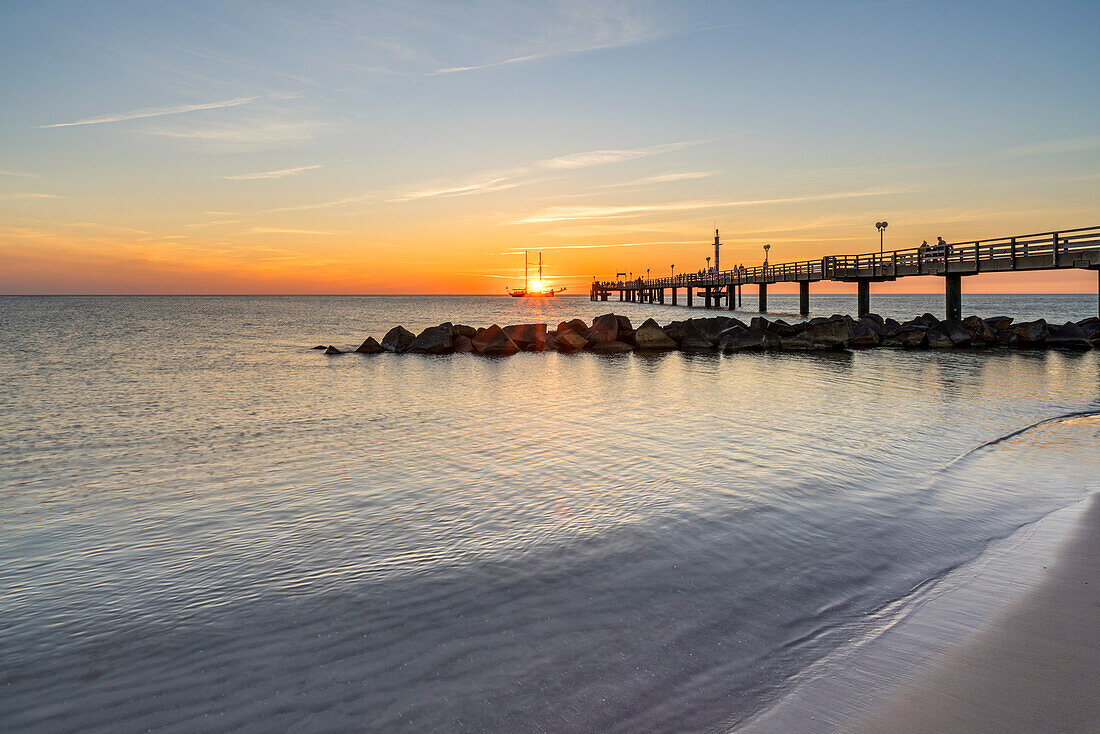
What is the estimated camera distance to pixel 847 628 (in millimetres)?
4203

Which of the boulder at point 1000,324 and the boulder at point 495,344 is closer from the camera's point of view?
the boulder at point 495,344

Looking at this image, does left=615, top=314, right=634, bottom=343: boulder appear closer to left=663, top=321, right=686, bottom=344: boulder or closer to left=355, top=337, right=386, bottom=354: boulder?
left=663, top=321, right=686, bottom=344: boulder

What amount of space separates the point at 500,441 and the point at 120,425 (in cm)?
858

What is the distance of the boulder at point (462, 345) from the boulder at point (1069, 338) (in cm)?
2681

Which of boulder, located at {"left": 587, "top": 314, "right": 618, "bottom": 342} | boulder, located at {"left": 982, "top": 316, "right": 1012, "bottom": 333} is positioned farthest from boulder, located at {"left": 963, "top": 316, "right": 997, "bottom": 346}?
boulder, located at {"left": 587, "top": 314, "right": 618, "bottom": 342}

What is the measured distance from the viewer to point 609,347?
3028cm

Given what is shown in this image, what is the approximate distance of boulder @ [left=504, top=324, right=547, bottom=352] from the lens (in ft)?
102

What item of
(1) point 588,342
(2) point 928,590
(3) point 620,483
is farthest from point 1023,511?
(1) point 588,342

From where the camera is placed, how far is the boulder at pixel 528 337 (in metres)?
31.0

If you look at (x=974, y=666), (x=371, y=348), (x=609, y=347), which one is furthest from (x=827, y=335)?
(x=974, y=666)

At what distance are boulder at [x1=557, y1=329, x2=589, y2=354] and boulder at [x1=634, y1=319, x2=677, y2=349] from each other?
9.07ft

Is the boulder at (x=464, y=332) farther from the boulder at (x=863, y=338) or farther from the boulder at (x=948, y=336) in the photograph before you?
the boulder at (x=948, y=336)

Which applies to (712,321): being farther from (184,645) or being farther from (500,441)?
(184,645)

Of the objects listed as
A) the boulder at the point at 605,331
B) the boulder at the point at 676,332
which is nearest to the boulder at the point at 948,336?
the boulder at the point at 676,332
